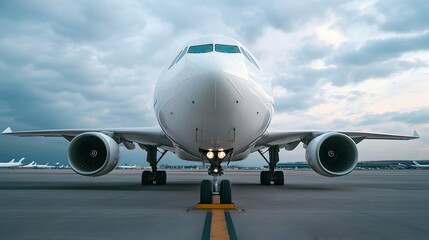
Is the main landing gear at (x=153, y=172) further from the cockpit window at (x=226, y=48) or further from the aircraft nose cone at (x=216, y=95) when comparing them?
the aircraft nose cone at (x=216, y=95)

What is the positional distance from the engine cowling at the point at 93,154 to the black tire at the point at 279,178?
6.95 m

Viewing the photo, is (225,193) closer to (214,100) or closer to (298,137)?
(214,100)

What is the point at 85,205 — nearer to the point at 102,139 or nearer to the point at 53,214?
the point at 53,214

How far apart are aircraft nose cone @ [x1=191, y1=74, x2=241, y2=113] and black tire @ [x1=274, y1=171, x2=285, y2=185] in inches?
376

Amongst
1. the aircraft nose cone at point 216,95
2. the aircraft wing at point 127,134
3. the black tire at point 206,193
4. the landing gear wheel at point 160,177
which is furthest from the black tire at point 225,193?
the landing gear wheel at point 160,177

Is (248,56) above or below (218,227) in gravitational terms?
above

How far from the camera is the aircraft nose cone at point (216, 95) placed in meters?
6.36

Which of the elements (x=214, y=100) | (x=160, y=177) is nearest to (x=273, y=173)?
(x=160, y=177)

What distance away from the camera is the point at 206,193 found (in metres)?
7.52

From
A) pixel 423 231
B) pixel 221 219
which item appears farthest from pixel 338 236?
pixel 221 219

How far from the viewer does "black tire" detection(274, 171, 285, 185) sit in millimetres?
15641

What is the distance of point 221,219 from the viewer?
18.7ft

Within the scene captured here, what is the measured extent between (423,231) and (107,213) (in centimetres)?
466

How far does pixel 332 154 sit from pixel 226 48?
6387mm
